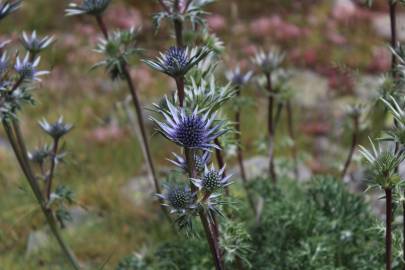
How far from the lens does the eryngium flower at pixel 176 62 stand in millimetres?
2086

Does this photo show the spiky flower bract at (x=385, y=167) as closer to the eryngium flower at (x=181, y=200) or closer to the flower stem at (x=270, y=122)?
the eryngium flower at (x=181, y=200)

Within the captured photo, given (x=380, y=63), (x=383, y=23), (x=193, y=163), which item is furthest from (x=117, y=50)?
(x=383, y=23)

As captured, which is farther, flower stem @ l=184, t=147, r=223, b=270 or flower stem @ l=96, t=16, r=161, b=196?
flower stem @ l=96, t=16, r=161, b=196

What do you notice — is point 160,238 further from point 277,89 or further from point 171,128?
point 171,128

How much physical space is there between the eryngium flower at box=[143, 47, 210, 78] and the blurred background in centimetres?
120

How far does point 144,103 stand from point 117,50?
3.62 metres

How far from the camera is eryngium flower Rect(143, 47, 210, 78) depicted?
209cm

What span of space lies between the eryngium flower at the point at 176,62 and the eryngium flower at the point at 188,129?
13cm

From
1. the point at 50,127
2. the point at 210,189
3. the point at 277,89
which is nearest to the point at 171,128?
the point at 210,189

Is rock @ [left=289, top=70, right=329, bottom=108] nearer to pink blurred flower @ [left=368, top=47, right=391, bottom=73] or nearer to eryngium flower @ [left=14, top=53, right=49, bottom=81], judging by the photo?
pink blurred flower @ [left=368, top=47, right=391, bottom=73]

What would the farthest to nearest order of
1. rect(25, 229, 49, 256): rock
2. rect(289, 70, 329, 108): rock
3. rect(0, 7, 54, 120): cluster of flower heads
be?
rect(289, 70, 329, 108): rock → rect(25, 229, 49, 256): rock → rect(0, 7, 54, 120): cluster of flower heads

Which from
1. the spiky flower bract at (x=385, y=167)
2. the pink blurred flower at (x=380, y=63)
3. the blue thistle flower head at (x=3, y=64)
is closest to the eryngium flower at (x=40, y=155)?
the blue thistle flower head at (x=3, y=64)

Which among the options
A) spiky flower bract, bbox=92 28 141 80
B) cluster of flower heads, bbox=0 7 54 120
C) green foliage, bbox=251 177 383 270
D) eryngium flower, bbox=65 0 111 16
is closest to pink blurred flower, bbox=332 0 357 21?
green foliage, bbox=251 177 383 270

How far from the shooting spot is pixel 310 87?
7.15 m
